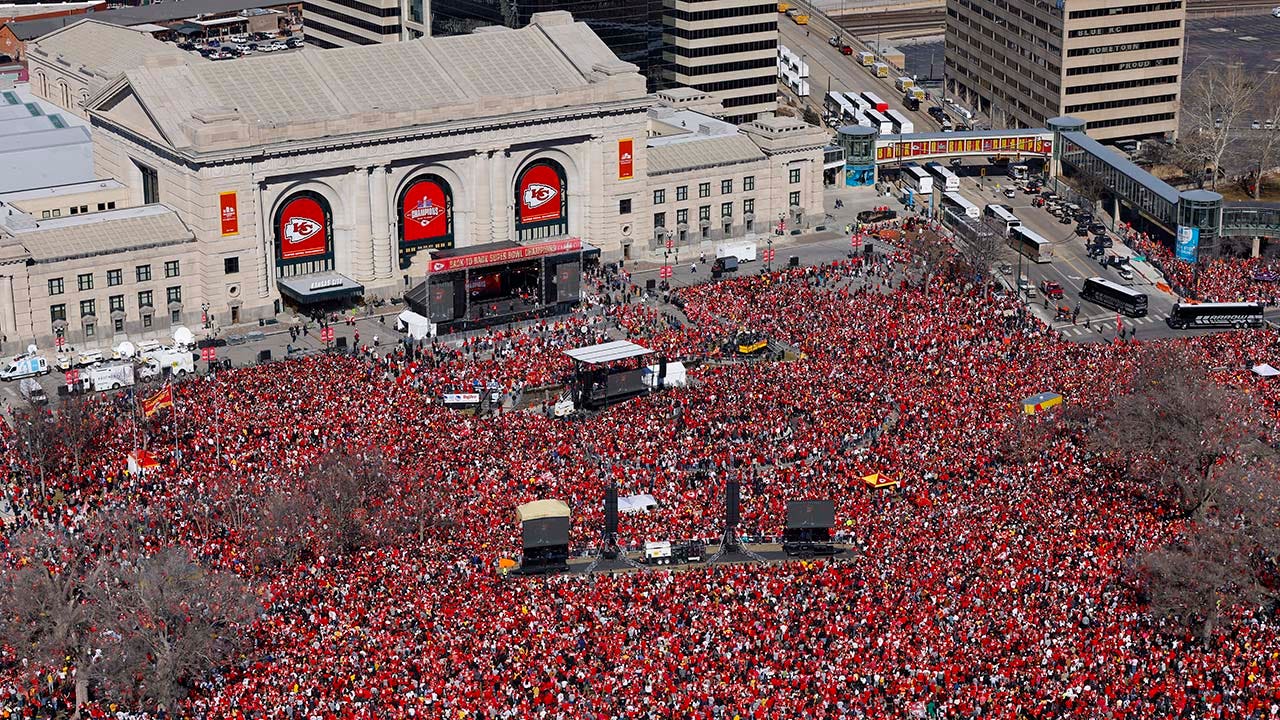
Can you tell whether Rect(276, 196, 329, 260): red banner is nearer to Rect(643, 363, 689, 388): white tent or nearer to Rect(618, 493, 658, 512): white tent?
Rect(643, 363, 689, 388): white tent

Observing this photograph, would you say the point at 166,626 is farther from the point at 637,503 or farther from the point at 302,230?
the point at 302,230

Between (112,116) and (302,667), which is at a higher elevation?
(112,116)

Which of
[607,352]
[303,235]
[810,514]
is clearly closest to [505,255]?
[303,235]

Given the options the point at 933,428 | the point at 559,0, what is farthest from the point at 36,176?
the point at 933,428

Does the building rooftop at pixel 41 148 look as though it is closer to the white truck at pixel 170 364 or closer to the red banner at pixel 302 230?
the red banner at pixel 302 230

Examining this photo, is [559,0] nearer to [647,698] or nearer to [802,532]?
[802,532]

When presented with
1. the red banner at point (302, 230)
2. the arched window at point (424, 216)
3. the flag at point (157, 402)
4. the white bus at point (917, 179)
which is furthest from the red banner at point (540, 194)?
the flag at point (157, 402)
